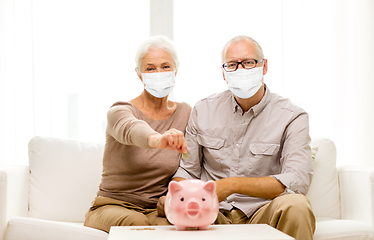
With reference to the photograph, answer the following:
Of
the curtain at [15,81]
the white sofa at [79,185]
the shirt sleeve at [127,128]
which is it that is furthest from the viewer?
the curtain at [15,81]

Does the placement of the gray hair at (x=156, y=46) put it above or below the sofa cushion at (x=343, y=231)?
above

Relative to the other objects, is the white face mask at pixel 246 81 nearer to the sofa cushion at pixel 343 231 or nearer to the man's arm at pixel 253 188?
the man's arm at pixel 253 188

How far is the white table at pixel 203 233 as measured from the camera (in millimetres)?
1082

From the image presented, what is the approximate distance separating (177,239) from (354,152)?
2177 millimetres

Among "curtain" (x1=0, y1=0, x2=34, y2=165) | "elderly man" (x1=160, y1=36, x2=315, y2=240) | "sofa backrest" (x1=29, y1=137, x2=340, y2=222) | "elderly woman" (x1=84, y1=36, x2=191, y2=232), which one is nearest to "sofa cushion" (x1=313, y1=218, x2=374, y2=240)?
"elderly man" (x1=160, y1=36, x2=315, y2=240)

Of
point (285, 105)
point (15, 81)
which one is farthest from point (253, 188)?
point (15, 81)

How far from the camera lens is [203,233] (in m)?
Answer: 1.15

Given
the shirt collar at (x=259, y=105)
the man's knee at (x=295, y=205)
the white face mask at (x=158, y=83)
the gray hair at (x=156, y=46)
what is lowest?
the man's knee at (x=295, y=205)

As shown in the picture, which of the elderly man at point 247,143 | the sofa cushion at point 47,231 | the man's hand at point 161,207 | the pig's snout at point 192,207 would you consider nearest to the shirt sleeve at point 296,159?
the elderly man at point 247,143

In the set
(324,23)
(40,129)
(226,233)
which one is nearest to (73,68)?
(40,129)

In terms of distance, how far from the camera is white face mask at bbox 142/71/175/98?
1.84 meters

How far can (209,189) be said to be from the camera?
3.89ft

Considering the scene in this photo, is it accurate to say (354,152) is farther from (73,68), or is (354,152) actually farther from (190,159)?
(73,68)

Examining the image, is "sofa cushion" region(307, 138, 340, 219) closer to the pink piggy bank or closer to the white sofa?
the white sofa
